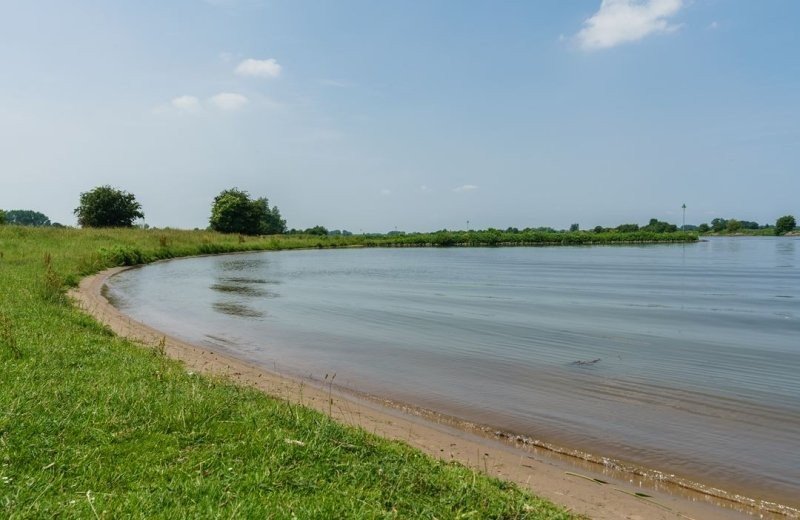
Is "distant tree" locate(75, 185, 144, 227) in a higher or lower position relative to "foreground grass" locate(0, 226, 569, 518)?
higher

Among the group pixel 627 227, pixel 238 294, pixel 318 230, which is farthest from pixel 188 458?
pixel 627 227

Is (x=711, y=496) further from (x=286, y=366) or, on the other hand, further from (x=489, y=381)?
(x=286, y=366)

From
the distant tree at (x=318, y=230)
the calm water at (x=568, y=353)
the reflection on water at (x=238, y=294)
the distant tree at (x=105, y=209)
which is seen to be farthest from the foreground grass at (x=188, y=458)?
the distant tree at (x=318, y=230)

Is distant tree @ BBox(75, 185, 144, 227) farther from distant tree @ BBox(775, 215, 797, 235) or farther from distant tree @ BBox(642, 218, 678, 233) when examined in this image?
distant tree @ BBox(775, 215, 797, 235)

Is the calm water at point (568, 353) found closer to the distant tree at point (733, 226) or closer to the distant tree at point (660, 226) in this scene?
the distant tree at point (660, 226)

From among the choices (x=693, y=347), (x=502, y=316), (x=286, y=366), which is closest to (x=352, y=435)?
(x=286, y=366)

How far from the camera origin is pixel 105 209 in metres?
71.1

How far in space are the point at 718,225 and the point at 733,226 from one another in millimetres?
10632

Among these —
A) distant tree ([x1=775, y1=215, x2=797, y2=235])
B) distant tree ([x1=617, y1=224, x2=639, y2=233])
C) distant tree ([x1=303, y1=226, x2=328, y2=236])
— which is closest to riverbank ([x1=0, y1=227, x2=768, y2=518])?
distant tree ([x1=303, y1=226, x2=328, y2=236])

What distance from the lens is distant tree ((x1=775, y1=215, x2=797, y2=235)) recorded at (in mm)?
157750

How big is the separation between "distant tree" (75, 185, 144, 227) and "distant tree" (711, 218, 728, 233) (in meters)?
188

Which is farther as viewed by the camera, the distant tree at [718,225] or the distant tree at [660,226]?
the distant tree at [718,225]

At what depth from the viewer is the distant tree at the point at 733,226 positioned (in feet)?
581

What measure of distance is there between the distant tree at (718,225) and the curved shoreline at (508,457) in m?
210
